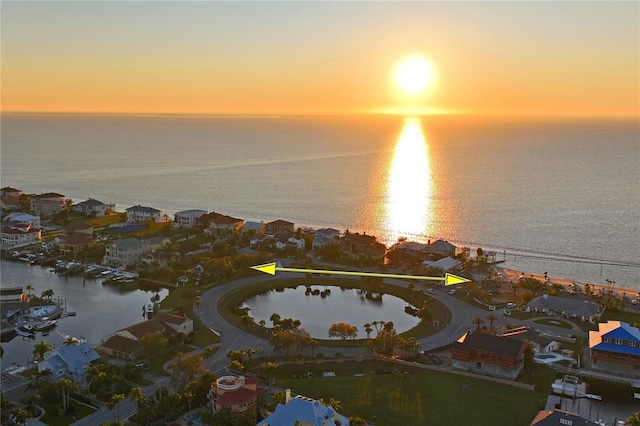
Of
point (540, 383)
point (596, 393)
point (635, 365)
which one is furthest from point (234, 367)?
point (635, 365)

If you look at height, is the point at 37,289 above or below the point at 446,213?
below

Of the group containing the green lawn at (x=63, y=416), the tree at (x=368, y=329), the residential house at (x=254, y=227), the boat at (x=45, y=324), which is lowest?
the green lawn at (x=63, y=416)

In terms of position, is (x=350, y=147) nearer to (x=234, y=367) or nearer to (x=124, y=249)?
(x=124, y=249)

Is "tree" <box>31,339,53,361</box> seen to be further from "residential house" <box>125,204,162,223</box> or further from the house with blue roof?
"residential house" <box>125,204,162,223</box>

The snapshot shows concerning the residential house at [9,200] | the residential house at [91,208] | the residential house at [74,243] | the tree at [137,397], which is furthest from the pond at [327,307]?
the residential house at [9,200]

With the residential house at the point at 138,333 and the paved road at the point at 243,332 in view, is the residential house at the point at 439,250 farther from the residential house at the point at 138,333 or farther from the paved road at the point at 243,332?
the residential house at the point at 138,333

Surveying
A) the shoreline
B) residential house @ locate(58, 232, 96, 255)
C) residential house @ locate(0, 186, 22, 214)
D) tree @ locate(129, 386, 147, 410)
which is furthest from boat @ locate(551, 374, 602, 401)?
residential house @ locate(0, 186, 22, 214)
